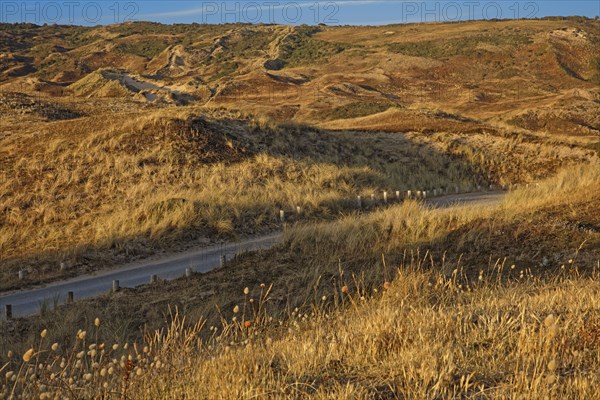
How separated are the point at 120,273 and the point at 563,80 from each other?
75.9 meters

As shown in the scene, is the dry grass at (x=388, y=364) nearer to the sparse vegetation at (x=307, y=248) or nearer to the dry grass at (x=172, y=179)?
the sparse vegetation at (x=307, y=248)

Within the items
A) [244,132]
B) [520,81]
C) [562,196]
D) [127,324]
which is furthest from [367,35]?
[127,324]

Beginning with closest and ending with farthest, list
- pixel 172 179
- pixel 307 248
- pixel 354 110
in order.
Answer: pixel 307 248
pixel 172 179
pixel 354 110

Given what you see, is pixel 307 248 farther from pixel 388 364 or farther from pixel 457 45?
pixel 457 45

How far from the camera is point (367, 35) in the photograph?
127500 millimetres

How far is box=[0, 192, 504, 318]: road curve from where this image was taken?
40.7ft

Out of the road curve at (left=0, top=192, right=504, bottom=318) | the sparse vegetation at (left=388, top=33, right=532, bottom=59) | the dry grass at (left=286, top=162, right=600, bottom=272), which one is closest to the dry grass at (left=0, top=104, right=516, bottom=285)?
the road curve at (left=0, top=192, right=504, bottom=318)

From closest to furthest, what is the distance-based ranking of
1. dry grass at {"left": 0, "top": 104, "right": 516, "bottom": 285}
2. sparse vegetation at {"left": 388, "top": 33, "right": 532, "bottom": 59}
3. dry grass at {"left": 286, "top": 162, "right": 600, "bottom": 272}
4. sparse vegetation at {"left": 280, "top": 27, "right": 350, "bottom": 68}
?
dry grass at {"left": 286, "top": 162, "right": 600, "bottom": 272}
dry grass at {"left": 0, "top": 104, "right": 516, "bottom": 285}
sparse vegetation at {"left": 388, "top": 33, "right": 532, "bottom": 59}
sparse vegetation at {"left": 280, "top": 27, "right": 350, "bottom": 68}

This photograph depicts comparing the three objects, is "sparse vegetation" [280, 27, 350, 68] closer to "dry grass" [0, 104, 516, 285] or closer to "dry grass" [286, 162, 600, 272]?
"dry grass" [0, 104, 516, 285]

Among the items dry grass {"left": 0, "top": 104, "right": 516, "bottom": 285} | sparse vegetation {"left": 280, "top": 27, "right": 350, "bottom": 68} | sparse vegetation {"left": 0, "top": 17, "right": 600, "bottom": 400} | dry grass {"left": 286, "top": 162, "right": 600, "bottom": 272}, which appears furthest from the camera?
sparse vegetation {"left": 280, "top": 27, "right": 350, "bottom": 68}

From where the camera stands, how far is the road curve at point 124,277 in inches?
488

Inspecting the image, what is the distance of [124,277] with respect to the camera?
14312 mm

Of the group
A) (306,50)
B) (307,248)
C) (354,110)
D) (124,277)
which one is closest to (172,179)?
(124,277)

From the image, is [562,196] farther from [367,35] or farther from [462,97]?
[367,35]
